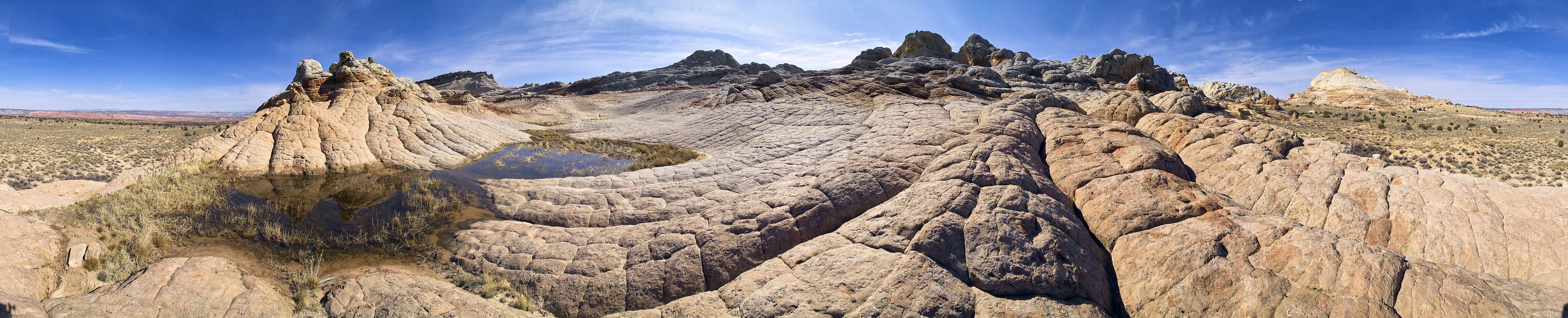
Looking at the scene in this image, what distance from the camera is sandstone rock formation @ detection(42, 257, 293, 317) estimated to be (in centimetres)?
556

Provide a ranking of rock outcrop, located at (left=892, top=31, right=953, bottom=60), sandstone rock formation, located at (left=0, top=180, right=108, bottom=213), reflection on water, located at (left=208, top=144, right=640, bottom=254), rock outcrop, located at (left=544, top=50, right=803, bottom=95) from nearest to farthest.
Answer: sandstone rock formation, located at (left=0, top=180, right=108, bottom=213)
reflection on water, located at (left=208, top=144, right=640, bottom=254)
rock outcrop, located at (left=544, top=50, right=803, bottom=95)
rock outcrop, located at (left=892, top=31, right=953, bottom=60)

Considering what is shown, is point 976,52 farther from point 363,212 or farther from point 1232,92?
point 363,212

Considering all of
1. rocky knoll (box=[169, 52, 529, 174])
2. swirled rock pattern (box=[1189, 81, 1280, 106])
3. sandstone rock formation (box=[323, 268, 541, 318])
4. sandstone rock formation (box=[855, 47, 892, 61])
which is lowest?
sandstone rock formation (box=[323, 268, 541, 318])

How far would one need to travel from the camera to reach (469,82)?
76.2 m

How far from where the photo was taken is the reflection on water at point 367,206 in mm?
9031

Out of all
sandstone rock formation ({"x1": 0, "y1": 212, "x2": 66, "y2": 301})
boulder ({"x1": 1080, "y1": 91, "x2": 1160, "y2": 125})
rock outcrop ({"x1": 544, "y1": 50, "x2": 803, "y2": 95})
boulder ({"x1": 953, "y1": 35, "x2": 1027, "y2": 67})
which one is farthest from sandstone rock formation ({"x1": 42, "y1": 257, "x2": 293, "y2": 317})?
boulder ({"x1": 953, "y1": 35, "x2": 1027, "y2": 67})

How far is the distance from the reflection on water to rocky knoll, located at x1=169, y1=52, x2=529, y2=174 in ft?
3.34

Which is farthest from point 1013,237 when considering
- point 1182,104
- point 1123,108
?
point 1182,104

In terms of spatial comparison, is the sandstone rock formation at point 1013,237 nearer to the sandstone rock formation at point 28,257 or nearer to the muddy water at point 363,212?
the sandstone rock formation at point 28,257

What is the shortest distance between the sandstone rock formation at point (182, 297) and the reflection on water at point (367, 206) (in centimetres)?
199

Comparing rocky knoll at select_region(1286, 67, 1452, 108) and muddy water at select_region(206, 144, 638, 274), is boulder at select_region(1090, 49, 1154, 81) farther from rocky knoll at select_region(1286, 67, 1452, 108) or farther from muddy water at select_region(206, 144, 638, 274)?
muddy water at select_region(206, 144, 638, 274)

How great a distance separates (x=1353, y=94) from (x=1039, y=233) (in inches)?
4462

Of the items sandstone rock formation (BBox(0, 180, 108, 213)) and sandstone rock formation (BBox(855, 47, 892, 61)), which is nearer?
sandstone rock formation (BBox(0, 180, 108, 213))

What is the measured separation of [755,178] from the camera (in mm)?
11477
